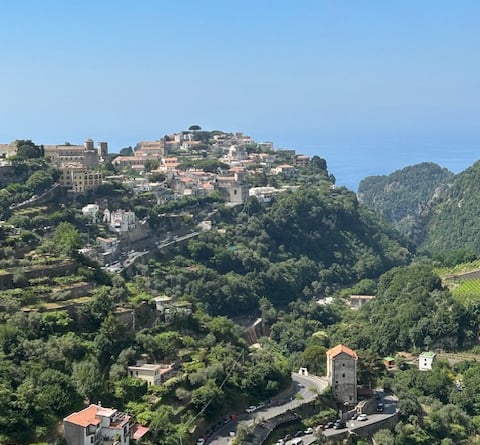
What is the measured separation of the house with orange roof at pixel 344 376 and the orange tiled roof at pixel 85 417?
11021 millimetres

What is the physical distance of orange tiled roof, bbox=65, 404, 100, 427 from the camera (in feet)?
78.5

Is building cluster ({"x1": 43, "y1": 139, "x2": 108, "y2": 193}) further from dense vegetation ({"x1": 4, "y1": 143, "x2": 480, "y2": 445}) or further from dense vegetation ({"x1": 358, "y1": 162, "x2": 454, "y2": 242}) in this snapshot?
dense vegetation ({"x1": 358, "y1": 162, "x2": 454, "y2": 242})

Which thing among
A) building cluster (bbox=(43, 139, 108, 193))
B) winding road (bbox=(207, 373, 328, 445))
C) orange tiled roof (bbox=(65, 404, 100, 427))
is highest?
building cluster (bbox=(43, 139, 108, 193))

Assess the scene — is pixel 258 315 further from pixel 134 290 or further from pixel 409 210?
pixel 409 210

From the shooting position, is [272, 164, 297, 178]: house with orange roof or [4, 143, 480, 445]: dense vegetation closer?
[4, 143, 480, 445]: dense vegetation

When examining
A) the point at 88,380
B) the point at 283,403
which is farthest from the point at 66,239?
the point at 283,403

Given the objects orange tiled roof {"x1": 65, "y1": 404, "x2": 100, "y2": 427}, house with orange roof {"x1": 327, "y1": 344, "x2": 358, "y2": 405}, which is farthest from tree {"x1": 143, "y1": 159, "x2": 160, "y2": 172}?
orange tiled roof {"x1": 65, "y1": 404, "x2": 100, "y2": 427}

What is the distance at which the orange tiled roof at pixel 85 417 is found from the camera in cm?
2392

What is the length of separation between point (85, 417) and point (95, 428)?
509 mm

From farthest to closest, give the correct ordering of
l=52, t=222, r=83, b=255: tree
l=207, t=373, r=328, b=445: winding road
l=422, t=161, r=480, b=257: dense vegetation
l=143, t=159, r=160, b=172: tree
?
l=422, t=161, r=480, b=257: dense vegetation
l=143, t=159, r=160, b=172: tree
l=52, t=222, r=83, b=255: tree
l=207, t=373, r=328, b=445: winding road

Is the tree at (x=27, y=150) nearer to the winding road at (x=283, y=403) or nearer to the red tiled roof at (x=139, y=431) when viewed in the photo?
the winding road at (x=283, y=403)

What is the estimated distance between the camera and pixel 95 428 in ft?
78.5

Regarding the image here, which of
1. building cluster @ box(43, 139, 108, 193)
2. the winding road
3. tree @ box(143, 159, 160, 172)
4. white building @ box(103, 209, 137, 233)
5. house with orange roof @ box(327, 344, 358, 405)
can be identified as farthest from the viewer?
tree @ box(143, 159, 160, 172)

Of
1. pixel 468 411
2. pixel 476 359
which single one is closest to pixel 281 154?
pixel 476 359
